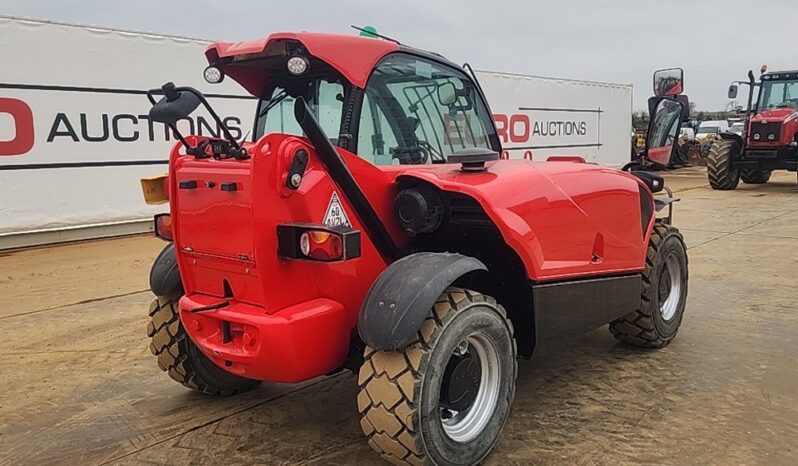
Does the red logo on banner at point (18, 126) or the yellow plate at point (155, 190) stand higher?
the red logo on banner at point (18, 126)

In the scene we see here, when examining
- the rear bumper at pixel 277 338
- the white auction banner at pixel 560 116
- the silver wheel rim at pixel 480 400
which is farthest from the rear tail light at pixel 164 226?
the white auction banner at pixel 560 116

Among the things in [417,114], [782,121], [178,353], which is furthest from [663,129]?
[782,121]

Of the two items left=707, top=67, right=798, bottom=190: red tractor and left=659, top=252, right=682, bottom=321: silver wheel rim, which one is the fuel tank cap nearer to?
left=659, top=252, right=682, bottom=321: silver wheel rim

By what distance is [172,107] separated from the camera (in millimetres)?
2742

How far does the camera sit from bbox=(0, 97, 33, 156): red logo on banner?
29.2ft

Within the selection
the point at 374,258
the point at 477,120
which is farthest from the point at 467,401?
the point at 477,120

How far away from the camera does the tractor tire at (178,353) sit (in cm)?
373

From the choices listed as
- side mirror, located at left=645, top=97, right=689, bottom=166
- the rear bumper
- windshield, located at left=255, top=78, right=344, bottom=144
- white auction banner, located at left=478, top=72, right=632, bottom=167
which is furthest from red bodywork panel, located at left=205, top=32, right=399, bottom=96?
white auction banner, located at left=478, top=72, right=632, bottom=167

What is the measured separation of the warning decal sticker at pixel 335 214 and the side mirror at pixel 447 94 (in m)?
1.06

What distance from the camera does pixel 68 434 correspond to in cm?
352

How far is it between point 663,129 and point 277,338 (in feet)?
10.8

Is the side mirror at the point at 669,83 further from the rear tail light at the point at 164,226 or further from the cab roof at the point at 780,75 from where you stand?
the cab roof at the point at 780,75

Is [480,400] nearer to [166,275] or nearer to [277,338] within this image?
[277,338]

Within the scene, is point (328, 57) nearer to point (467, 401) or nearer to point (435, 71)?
point (435, 71)
